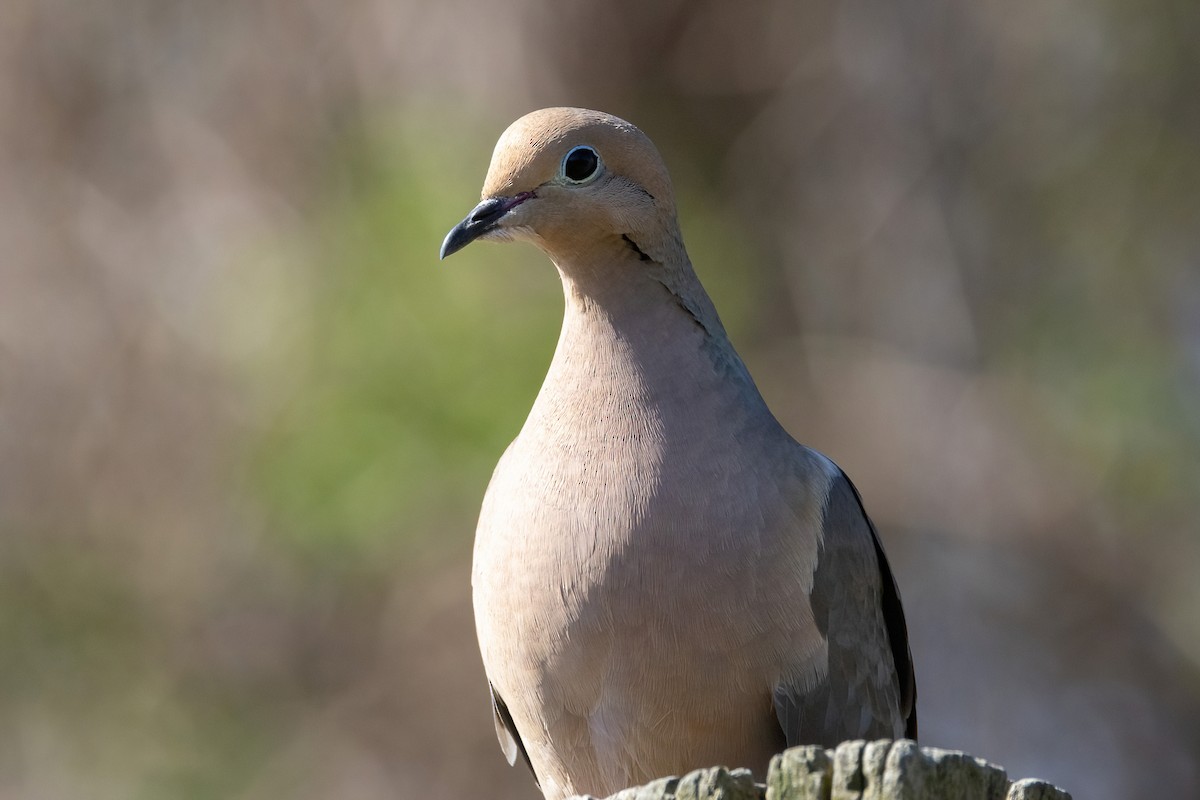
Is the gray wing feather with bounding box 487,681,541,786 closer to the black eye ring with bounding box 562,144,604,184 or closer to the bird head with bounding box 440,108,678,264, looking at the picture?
the bird head with bounding box 440,108,678,264

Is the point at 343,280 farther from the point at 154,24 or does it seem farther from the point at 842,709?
the point at 842,709

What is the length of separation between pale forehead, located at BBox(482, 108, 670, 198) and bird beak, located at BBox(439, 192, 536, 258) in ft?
0.07

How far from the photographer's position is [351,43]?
9.15 m

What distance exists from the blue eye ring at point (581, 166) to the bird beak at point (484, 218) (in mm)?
104

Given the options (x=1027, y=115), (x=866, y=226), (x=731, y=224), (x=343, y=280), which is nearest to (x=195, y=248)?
(x=343, y=280)

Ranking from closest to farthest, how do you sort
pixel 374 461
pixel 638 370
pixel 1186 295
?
pixel 638 370 → pixel 374 461 → pixel 1186 295

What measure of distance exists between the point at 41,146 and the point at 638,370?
275 inches

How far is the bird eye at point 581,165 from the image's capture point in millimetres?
3865

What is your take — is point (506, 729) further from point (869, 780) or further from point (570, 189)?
point (869, 780)

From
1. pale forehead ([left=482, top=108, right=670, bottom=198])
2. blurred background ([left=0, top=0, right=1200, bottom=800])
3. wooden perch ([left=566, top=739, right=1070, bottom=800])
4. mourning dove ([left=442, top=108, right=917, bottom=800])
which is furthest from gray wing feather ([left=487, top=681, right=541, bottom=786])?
blurred background ([left=0, top=0, right=1200, bottom=800])

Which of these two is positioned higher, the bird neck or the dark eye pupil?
the dark eye pupil

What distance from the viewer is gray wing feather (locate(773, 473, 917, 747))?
382 centimetres

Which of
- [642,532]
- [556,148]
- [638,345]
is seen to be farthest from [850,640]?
[556,148]

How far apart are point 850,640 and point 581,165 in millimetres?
1391
